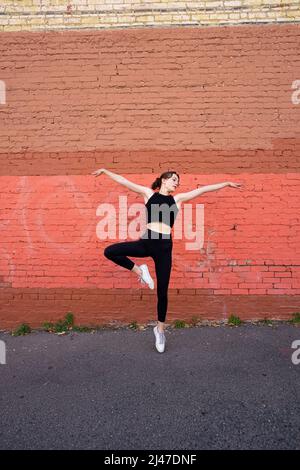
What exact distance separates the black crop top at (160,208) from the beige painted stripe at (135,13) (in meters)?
2.28

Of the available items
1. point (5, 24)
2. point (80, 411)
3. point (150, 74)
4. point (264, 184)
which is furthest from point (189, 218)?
point (5, 24)

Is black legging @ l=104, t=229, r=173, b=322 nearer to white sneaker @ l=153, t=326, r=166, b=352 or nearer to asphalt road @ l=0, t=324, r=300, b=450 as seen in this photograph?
white sneaker @ l=153, t=326, r=166, b=352

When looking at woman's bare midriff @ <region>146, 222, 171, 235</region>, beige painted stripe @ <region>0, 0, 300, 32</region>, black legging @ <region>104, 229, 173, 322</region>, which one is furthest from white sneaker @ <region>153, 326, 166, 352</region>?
beige painted stripe @ <region>0, 0, 300, 32</region>

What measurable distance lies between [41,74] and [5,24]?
2.55ft

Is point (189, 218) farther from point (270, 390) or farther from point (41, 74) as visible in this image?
point (41, 74)

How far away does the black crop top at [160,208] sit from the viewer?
3.29 meters

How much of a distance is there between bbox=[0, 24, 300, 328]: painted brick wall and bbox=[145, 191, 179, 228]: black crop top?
732 mm

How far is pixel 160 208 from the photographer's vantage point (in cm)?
329

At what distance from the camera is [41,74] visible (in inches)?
158

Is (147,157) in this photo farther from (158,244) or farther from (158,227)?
(158,244)

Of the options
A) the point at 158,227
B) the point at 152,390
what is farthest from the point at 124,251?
the point at 152,390

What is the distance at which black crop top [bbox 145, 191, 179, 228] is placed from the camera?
129 inches
